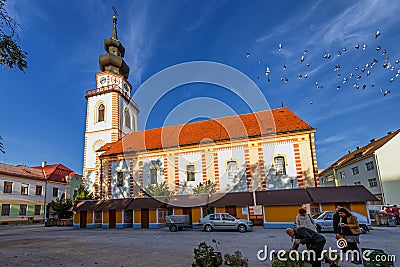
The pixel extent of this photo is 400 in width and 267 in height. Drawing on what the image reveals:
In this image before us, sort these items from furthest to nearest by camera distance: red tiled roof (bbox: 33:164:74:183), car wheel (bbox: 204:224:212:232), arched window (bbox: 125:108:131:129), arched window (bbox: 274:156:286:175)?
red tiled roof (bbox: 33:164:74:183), arched window (bbox: 125:108:131:129), arched window (bbox: 274:156:286:175), car wheel (bbox: 204:224:212:232)

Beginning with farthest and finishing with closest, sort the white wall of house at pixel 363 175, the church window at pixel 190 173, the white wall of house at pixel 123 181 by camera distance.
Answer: the white wall of house at pixel 363 175 → the white wall of house at pixel 123 181 → the church window at pixel 190 173

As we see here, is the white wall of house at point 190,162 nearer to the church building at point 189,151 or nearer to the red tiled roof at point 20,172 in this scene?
the church building at point 189,151

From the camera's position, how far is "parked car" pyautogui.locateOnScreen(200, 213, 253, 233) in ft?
60.6

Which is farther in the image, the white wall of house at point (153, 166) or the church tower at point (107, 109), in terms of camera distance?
the church tower at point (107, 109)

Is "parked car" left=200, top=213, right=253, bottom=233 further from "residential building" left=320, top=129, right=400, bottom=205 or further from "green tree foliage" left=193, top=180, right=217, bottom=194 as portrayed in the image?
"residential building" left=320, top=129, right=400, bottom=205

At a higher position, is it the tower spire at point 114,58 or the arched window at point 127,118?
the tower spire at point 114,58

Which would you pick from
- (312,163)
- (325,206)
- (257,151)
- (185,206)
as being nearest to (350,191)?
(325,206)

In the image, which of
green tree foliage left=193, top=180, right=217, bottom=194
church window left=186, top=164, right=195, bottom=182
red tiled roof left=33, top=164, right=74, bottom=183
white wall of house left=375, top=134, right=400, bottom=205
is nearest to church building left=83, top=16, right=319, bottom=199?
church window left=186, top=164, right=195, bottom=182

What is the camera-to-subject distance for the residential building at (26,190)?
35.8m

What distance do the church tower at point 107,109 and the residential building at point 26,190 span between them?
39.0 feet

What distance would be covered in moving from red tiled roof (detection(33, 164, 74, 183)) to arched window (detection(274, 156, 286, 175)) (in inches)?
1435

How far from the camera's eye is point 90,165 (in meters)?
34.4

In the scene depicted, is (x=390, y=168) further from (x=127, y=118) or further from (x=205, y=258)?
(x=127, y=118)

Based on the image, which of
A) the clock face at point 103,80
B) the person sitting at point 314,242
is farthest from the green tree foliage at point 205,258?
the clock face at point 103,80
